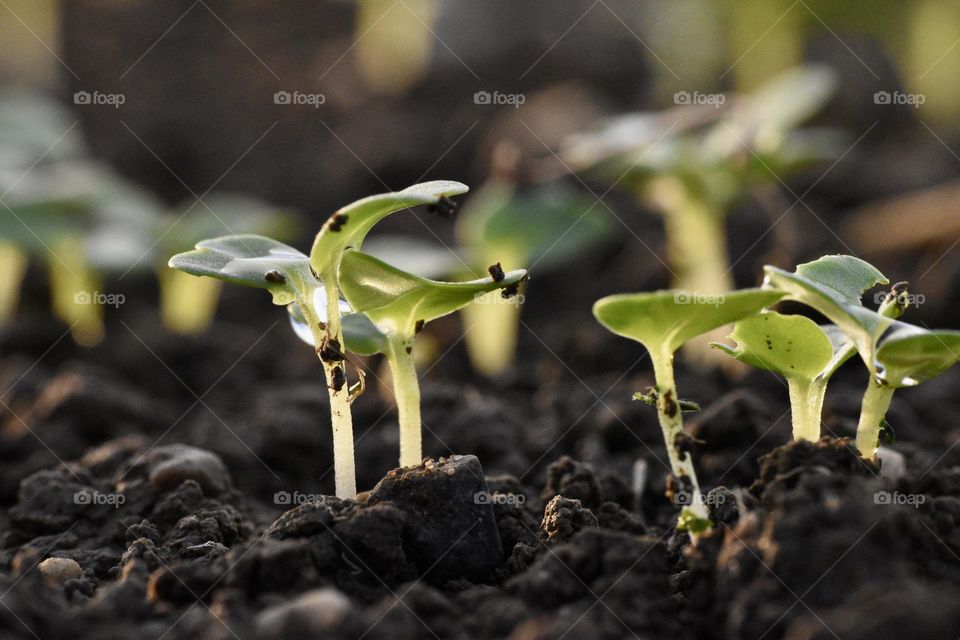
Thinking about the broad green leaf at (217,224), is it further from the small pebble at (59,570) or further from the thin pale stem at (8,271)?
the small pebble at (59,570)

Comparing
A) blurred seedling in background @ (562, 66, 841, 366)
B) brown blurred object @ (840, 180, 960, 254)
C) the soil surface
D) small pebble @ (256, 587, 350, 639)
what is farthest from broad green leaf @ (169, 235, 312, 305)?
brown blurred object @ (840, 180, 960, 254)

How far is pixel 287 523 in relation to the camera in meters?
1.48

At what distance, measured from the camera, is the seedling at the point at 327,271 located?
1.42m

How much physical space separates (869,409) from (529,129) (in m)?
4.14

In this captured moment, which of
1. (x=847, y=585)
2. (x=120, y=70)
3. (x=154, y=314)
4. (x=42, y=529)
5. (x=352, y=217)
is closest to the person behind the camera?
(x=847, y=585)

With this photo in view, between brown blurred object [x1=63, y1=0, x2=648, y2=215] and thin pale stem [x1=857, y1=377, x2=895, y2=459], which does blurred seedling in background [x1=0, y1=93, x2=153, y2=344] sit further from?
thin pale stem [x1=857, y1=377, x2=895, y2=459]

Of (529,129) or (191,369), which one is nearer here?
(191,369)

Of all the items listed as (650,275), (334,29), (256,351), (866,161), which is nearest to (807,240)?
(650,275)

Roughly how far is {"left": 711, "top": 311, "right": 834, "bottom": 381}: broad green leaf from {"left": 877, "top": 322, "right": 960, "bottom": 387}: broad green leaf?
3.6 inches

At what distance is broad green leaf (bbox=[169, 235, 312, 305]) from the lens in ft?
4.82

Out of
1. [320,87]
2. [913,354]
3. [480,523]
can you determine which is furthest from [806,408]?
[320,87]

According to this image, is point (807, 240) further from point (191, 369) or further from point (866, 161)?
point (191, 369)

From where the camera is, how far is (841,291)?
4.86 ft

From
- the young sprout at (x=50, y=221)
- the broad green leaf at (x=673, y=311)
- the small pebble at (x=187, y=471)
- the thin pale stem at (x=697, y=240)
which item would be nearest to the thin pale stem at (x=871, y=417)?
the broad green leaf at (x=673, y=311)
